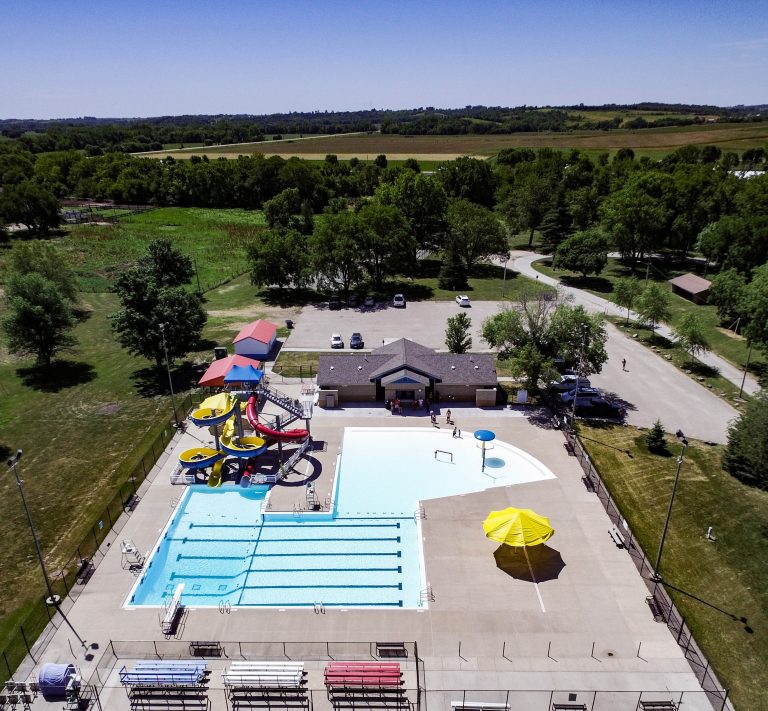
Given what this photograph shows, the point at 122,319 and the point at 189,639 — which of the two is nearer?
the point at 189,639

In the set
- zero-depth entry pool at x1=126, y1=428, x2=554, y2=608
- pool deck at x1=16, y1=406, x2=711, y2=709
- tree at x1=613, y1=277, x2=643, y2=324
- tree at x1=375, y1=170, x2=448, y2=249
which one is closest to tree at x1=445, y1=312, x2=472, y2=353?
zero-depth entry pool at x1=126, y1=428, x2=554, y2=608

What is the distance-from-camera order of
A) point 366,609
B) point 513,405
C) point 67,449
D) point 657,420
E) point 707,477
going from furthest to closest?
point 513,405
point 657,420
point 67,449
point 707,477
point 366,609

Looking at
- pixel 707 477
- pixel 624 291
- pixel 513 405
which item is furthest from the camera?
pixel 624 291

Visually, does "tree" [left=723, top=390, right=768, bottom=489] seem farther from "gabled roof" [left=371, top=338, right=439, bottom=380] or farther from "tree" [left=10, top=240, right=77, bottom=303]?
"tree" [left=10, top=240, right=77, bottom=303]

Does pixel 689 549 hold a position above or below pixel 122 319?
below

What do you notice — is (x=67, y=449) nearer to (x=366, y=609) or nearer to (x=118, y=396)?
(x=118, y=396)

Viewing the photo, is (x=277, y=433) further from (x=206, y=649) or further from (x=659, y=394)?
(x=659, y=394)

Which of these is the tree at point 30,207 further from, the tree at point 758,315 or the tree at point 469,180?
the tree at point 758,315

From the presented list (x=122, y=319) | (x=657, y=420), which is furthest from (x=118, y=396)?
(x=657, y=420)
